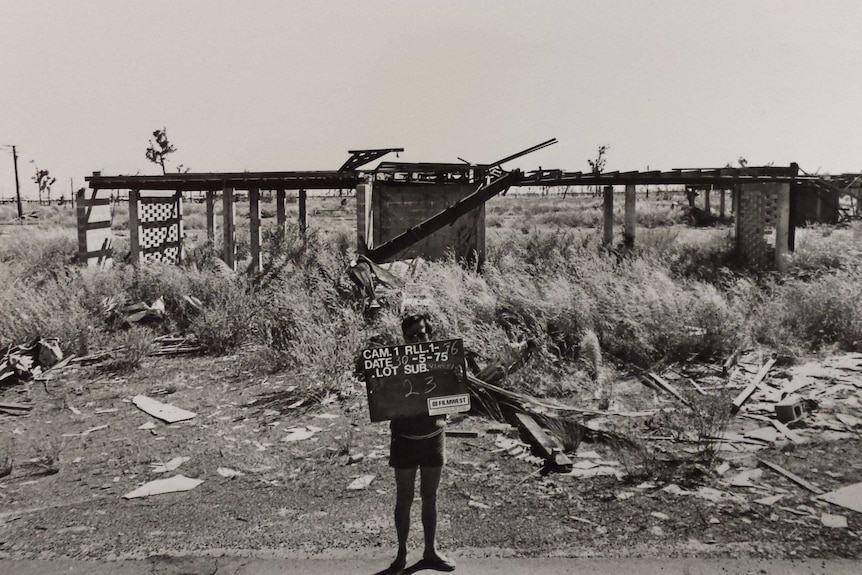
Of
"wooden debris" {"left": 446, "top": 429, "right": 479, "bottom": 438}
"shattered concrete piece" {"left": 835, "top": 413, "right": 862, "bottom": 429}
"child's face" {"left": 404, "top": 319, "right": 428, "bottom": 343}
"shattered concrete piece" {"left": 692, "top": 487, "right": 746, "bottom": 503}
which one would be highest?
"child's face" {"left": 404, "top": 319, "right": 428, "bottom": 343}

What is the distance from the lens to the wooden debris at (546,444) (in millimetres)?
5641

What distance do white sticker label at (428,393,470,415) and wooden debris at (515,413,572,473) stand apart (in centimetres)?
204

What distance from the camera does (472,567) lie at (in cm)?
409

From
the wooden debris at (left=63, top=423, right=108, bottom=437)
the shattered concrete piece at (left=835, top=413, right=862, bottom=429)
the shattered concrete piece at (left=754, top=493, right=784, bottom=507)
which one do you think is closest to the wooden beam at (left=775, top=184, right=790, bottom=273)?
the shattered concrete piece at (left=835, top=413, right=862, bottom=429)

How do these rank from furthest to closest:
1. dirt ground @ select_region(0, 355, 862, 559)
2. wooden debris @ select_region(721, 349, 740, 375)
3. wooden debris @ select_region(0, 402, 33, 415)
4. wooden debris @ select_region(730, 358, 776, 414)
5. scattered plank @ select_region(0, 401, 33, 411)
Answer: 1. wooden debris @ select_region(721, 349, 740, 375)
2. scattered plank @ select_region(0, 401, 33, 411)
3. wooden debris @ select_region(0, 402, 33, 415)
4. wooden debris @ select_region(730, 358, 776, 414)
5. dirt ground @ select_region(0, 355, 862, 559)

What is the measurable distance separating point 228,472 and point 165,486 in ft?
1.73

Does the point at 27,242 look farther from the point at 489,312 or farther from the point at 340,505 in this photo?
the point at 340,505

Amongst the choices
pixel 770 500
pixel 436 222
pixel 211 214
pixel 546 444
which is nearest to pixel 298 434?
pixel 546 444

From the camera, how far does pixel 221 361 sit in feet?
30.5

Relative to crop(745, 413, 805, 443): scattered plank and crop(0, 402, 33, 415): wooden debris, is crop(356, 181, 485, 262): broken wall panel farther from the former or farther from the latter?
crop(745, 413, 805, 443): scattered plank

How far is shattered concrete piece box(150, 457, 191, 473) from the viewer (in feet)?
19.2

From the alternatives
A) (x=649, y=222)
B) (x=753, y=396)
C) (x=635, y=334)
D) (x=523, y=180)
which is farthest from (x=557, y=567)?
(x=649, y=222)

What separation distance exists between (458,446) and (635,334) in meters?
3.48

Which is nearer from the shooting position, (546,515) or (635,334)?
(546,515)
